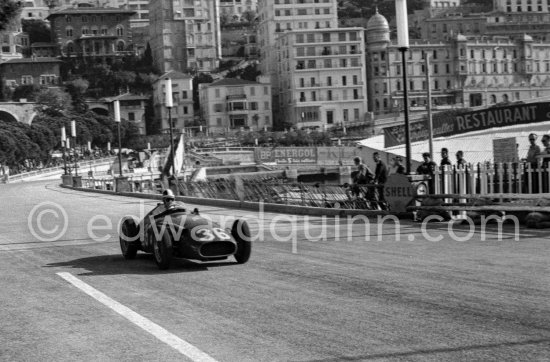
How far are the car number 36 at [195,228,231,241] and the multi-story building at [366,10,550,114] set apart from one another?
143 m

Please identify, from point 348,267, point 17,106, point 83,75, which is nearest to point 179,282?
point 348,267

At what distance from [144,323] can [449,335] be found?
291 cm

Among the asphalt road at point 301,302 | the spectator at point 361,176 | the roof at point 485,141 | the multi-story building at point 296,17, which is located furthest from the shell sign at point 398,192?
the multi-story building at point 296,17

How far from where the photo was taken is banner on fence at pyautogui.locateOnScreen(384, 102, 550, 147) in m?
36.2

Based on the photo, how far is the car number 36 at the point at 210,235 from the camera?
43.5ft

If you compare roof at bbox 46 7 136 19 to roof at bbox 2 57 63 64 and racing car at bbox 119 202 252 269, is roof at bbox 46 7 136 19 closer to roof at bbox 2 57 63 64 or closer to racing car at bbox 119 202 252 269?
roof at bbox 2 57 63 64

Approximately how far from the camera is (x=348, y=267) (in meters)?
13.2

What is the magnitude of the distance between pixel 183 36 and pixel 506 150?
162m

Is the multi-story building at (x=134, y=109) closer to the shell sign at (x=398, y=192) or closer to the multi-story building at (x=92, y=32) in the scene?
the multi-story building at (x=92, y=32)

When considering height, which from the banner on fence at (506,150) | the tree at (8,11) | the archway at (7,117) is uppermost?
the archway at (7,117)

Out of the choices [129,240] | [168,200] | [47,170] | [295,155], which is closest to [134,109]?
[47,170]

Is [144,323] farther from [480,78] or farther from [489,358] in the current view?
[480,78]

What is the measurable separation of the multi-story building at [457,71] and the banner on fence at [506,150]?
13135 cm

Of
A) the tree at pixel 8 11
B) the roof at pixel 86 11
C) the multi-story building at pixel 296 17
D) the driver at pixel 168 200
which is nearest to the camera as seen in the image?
the driver at pixel 168 200
